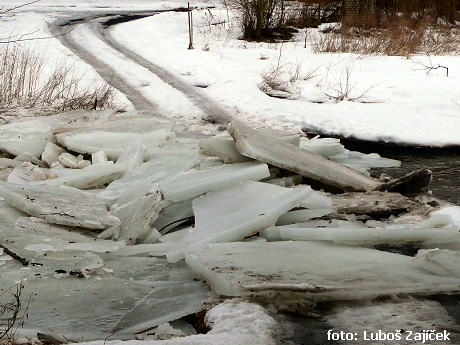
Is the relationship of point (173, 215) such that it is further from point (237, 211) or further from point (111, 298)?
point (111, 298)

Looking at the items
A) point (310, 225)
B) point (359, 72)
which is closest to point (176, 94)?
point (359, 72)

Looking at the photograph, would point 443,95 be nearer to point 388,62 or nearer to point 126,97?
point 388,62

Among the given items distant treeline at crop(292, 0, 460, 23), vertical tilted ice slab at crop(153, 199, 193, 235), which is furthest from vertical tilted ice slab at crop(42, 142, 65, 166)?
distant treeline at crop(292, 0, 460, 23)

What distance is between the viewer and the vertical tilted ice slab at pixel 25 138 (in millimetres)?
6311

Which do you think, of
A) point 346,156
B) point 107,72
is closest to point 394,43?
point 107,72

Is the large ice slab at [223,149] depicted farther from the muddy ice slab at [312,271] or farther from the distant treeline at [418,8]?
the distant treeline at [418,8]

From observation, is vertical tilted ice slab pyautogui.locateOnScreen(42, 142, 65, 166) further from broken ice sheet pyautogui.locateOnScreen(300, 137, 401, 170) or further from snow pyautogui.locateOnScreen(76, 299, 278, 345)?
snow pyautogui.locateOnScreen(76, 299, 278, 345)

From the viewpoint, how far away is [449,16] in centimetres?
1772

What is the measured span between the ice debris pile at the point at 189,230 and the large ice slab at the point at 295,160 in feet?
0.05

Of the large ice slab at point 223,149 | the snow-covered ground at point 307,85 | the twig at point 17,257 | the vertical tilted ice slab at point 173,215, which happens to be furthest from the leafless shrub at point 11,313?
the snow-covered ground at point 307,85

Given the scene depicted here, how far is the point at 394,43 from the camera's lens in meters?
12.6

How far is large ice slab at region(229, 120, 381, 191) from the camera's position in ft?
17.5

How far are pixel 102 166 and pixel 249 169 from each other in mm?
1409

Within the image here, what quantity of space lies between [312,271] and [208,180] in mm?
1529
